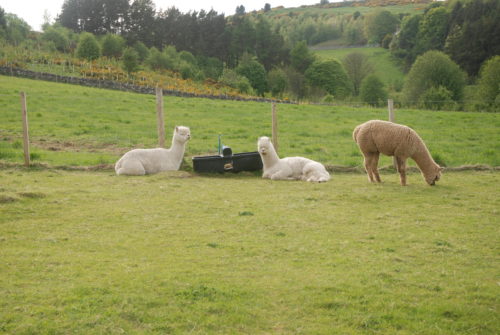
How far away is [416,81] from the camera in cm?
4775

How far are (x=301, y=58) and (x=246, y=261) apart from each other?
72.6 metres

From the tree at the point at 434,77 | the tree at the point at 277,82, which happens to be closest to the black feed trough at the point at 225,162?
the tree at the point at 434,77

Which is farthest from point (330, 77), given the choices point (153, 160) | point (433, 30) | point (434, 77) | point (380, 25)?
point (153, 160)

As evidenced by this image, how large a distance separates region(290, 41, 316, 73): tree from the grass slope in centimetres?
4916

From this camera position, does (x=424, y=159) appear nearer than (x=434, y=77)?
Yes

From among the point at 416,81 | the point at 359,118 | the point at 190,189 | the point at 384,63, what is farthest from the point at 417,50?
the point at 190,189

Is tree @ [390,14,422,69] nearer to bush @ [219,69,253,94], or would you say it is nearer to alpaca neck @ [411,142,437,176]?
bush @ [219,69,253,94]

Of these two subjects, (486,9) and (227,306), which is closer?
(227,306)

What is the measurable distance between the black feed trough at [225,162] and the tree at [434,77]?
126 ft

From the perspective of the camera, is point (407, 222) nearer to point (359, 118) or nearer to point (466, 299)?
point (466, 299)

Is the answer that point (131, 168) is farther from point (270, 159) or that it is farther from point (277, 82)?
point (277, 82)

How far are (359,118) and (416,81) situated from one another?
2725cm

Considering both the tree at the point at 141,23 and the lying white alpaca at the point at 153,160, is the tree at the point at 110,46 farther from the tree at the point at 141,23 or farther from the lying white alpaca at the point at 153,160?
the lying white alpaca at the point at 153,160

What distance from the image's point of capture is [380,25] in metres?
109
